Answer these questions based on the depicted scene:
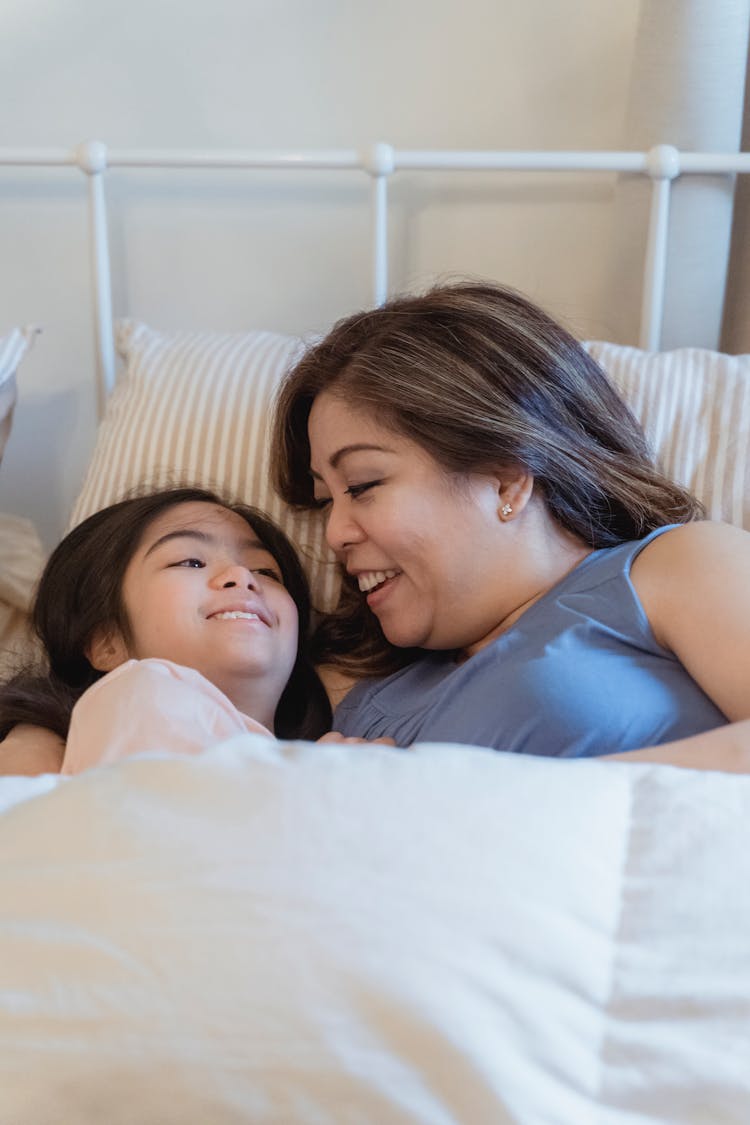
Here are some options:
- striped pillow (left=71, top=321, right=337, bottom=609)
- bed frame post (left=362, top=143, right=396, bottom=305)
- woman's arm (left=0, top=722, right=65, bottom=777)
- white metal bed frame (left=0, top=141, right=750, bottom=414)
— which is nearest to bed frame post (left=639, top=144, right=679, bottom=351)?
white metal bed frame (left=0, top=141, right=750, bottom=414)

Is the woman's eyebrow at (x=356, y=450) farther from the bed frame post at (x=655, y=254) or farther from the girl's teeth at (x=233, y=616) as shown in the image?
the bed frame post at (x=655, y=254)

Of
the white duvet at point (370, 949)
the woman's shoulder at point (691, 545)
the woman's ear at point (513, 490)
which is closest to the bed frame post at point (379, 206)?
the woman's ear at point (513, 490)

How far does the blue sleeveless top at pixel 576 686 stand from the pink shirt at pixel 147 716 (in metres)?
0.21

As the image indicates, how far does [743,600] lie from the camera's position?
3.12ft

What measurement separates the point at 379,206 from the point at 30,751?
874 mm

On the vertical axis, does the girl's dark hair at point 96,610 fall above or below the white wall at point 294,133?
below

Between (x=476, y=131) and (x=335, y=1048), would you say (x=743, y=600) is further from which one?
(x=476, y=131)

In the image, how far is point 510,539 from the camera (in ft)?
3.71

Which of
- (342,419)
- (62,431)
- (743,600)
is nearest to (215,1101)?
(743,600)

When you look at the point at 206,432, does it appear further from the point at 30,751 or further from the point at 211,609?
the point at 30,751

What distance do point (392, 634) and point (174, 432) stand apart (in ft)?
1.41

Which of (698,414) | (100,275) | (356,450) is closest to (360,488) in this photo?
(356,450)

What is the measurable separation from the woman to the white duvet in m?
0.33

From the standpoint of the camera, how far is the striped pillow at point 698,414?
127 cm
